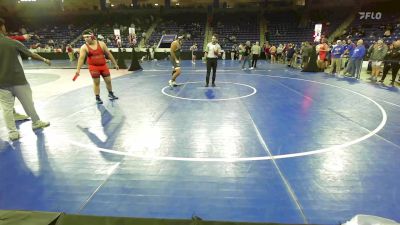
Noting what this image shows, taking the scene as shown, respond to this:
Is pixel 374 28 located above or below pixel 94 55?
above

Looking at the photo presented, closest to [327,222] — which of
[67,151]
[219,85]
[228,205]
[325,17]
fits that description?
[228,205]

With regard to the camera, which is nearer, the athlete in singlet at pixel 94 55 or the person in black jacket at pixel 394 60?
the athlete in singlet at pixel 94 55

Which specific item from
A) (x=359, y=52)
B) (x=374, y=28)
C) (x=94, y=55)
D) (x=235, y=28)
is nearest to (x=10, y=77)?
(x=94, y=55)

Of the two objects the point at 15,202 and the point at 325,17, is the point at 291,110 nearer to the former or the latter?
the point at 15,202

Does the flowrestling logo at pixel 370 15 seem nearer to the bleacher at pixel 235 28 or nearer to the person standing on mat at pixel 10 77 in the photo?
the bleacher at pixel 235 28

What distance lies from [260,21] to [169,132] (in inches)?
1297

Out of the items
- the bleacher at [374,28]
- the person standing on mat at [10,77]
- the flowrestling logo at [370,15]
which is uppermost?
the flowrestling logo at [370,15]

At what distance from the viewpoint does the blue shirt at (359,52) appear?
13039 mm

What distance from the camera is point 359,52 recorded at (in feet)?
43.2

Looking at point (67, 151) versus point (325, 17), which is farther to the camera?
point (325, 17)

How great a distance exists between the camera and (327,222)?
3.07 m

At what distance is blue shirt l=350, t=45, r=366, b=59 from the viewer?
13039 mm

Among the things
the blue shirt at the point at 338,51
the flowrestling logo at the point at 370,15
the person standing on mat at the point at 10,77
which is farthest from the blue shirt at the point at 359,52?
the flowrestling logo at the point at 370,15

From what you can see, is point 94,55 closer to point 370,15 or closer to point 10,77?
point 10,77
